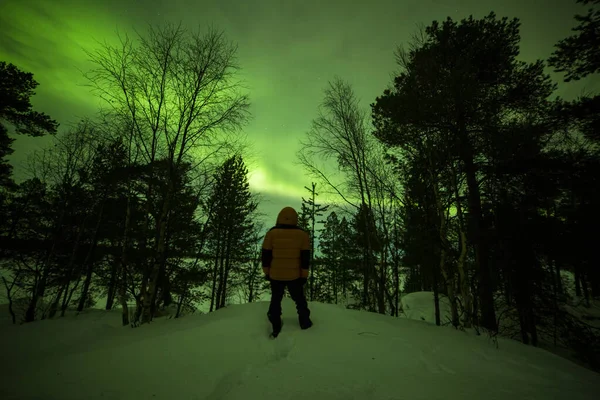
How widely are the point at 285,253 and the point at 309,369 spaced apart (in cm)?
179

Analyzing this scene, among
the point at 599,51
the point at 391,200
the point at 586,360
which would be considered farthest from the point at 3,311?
the point at 599,51

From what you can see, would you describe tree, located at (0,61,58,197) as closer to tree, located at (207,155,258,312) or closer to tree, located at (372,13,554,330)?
tree, located at (207,155,258,312)

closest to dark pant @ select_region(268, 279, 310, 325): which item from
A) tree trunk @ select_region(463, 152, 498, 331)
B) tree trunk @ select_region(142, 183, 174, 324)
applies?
tree trunk @ select_region(142, 183, 174, 324)

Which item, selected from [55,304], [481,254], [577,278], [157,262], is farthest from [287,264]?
[577,278]

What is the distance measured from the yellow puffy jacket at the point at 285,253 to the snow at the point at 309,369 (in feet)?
3.34

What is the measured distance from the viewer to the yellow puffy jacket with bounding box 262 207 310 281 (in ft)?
12.7

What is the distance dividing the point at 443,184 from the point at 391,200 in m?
4.17

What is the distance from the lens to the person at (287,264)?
384 centimetres

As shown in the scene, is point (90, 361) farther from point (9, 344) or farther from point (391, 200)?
point (391, 200)

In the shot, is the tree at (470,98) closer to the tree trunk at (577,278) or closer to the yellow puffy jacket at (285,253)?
the tree trunk at (577,278)

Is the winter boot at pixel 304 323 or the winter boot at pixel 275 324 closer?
the winter boot at pixel 275 324

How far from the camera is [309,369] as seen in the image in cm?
258

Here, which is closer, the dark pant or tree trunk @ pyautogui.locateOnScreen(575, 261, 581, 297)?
the dark pant

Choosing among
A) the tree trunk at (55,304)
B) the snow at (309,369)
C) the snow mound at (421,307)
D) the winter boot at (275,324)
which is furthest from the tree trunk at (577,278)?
the tree trunk at (55,304)
